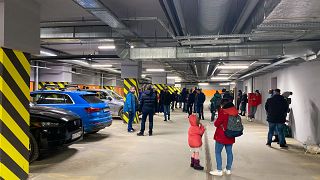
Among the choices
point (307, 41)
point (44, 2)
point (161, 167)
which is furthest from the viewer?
point (307, 41)

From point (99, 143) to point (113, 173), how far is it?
10.4 ft

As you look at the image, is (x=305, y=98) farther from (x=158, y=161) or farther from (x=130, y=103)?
(x=130, y=103)

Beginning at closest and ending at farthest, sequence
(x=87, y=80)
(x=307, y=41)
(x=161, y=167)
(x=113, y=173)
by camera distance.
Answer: (x=113, y=173), (x=161, y=167), (x=307, y=41), (x=87, y=80)

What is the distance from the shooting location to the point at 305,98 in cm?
938

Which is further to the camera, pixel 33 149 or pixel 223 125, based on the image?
pixel 33 149

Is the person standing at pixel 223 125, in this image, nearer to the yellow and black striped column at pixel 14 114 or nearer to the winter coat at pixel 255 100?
the yellow and black striped column at pixel 14 114

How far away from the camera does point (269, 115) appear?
853 centimetres

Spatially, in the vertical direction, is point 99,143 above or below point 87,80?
below

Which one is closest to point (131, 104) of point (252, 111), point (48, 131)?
point (48, 131)

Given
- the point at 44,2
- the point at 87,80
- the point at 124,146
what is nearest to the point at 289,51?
the point at 124,146

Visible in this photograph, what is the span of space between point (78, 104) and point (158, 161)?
351 centimetres

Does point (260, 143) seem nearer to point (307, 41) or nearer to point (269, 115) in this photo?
point (269, 115)

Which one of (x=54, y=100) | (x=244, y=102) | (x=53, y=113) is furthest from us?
(x=244, y=102)

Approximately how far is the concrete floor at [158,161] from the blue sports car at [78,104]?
0.54m
